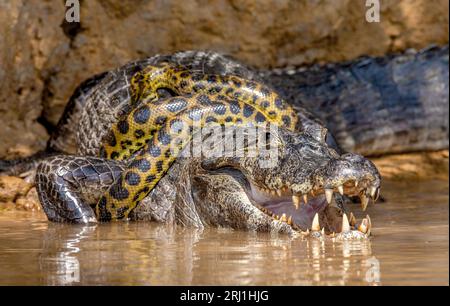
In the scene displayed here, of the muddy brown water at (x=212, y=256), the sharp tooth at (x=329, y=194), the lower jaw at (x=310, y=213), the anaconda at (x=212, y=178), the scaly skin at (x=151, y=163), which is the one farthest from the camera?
the scaly skin at (x=151, y=163)

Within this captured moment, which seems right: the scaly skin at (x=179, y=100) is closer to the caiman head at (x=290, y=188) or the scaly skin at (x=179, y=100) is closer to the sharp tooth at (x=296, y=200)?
the caiman head at (x=290, y=188)

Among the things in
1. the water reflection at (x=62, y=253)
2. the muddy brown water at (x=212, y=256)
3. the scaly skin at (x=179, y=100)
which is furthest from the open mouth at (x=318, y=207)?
the scaly skin at (x=179, y=100)

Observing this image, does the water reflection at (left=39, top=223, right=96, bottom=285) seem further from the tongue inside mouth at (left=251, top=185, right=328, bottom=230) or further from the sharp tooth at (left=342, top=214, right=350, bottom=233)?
the sharp tooth at (left=342, top=214, right=350, bottom=233)

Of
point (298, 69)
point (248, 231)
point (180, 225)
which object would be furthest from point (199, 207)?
point (298, 69)

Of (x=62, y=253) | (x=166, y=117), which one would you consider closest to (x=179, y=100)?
(x=166, y=117)

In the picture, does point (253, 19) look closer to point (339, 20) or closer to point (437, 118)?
point (339, 20)

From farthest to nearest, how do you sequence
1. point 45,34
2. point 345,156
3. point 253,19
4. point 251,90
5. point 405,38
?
point 405,38 < point 253,19 < point 45,34 < point 251,90 < point 345,156
